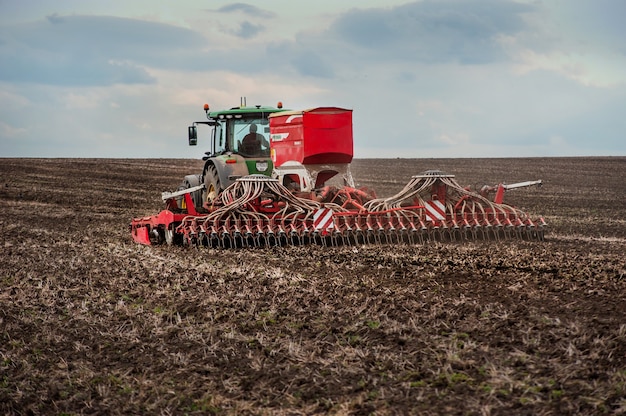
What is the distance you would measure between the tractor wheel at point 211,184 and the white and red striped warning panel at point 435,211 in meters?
3.21

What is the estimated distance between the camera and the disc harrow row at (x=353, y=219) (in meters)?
11.0

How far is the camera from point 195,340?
5.73m

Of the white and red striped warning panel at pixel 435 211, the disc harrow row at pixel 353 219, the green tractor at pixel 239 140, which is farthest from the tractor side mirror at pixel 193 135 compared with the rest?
the white and red striped warning panel at pixel 435 211

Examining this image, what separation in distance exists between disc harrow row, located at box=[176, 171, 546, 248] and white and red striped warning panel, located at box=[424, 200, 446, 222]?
0.05 ft

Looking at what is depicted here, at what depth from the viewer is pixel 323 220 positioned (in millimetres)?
11023

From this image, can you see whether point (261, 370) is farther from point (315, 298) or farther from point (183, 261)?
point (183, 261)

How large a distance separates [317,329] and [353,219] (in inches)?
220

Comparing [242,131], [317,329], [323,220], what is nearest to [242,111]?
[242,131]

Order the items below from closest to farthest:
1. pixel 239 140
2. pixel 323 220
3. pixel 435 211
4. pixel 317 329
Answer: pixel 317 329 < pixel 323 220 < pixel 435 211 < pixel 239 140

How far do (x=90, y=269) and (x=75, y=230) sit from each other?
5615 millimetres

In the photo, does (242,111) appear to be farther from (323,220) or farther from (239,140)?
(323,220)

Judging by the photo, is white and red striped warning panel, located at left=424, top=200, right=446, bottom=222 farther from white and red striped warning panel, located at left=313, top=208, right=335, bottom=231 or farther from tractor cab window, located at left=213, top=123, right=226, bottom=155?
tractor cab window, located at left=213, top=123, right=226, bottom=155

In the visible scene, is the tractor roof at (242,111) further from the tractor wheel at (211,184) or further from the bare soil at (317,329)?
the bare soil at (317,329)

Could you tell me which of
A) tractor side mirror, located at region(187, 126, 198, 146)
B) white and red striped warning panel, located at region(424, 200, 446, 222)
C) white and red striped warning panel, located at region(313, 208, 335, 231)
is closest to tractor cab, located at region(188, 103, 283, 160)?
tractor side mirror, located at region(187, 126, 198, 146)
